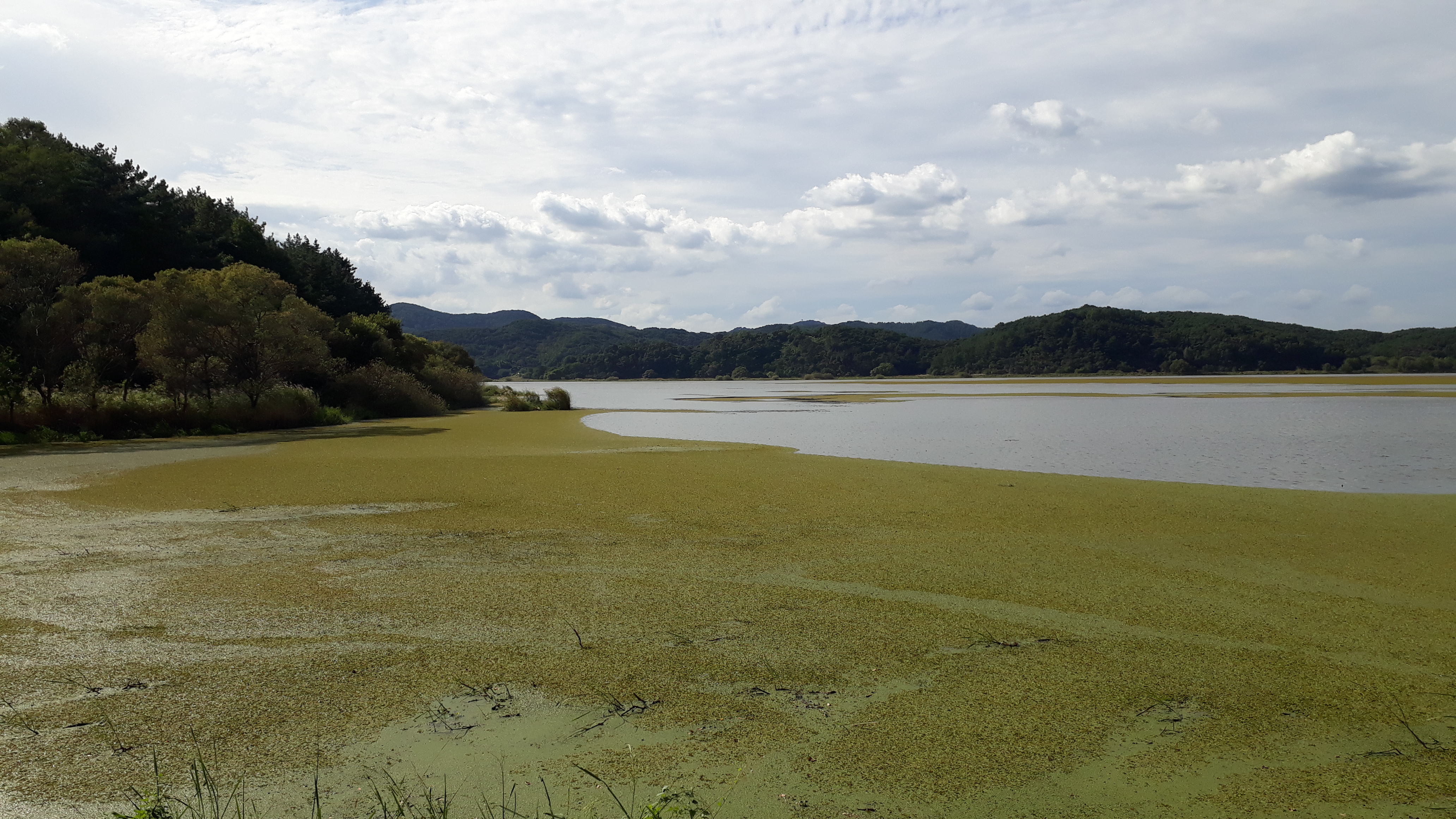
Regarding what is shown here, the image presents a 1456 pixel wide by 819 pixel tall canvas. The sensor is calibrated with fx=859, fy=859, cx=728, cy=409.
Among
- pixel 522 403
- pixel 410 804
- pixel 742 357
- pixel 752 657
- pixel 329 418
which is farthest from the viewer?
pixel 742 357

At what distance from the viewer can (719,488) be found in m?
12.4

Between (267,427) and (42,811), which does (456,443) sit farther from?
(42,811)

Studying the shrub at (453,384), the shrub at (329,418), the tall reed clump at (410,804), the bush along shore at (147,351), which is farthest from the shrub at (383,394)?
the tall reed clump at (410,804)

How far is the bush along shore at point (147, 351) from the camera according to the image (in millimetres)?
20906

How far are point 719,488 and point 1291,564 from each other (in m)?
7.09

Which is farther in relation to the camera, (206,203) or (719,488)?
(206,203)

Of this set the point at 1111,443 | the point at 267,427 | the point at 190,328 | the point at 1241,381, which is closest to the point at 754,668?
the point at 1111,443

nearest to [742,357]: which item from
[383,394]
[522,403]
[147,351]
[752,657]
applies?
[522,403]

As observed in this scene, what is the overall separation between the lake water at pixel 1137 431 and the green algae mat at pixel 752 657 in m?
4.40

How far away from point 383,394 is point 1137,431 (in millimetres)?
27021

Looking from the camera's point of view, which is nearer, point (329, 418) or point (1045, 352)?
point (329, 418)

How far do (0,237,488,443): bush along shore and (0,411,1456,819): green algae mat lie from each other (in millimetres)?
12745

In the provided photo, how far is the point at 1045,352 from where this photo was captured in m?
110

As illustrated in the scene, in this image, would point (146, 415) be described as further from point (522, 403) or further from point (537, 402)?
point (537, 402)
